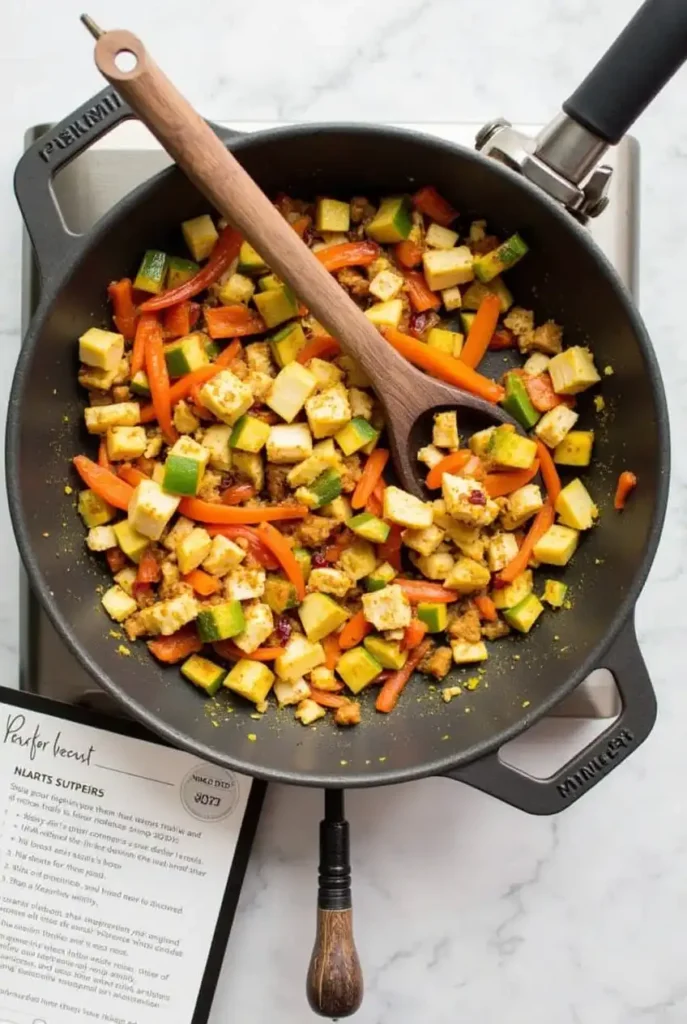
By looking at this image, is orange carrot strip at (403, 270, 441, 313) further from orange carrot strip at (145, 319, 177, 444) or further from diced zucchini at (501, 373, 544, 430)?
orange carrot strip at (145, 319, 177, 444)

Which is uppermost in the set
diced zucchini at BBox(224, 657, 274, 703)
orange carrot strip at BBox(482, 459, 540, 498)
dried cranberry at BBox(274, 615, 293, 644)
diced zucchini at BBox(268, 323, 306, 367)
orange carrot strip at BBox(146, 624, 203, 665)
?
orange carrot strip at BBox(482, 459, 540, 498)

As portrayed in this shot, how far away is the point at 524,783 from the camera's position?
49.1 inches

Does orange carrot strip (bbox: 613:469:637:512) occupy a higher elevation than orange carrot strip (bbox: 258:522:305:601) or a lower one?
higher

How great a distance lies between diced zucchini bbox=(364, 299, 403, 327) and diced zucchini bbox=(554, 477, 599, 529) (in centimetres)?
33

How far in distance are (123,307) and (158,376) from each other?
0.35 ft

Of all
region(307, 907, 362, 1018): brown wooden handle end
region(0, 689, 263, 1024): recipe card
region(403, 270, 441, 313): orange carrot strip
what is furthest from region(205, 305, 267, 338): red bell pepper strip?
region(307, 907, 362, 1018): brown wooden handle end

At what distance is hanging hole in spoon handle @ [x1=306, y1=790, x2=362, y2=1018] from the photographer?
1.35 metres

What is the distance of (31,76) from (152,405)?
0.57 meters

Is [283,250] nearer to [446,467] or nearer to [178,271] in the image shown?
[178,271]

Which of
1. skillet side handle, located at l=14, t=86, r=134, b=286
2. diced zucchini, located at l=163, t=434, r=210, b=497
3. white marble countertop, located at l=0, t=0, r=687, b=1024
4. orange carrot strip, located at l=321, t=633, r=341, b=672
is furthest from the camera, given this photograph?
white marble countertop, located at l=0, t=0, r=687, b=1024

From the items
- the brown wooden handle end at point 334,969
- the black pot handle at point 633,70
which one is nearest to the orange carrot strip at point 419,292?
the black pot handle at point 633,70

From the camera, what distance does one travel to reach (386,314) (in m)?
1.35

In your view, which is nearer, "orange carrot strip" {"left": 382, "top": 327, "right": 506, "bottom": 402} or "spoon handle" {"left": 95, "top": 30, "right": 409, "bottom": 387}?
"spoon handle" {"left": 95, "top": 30, "right": 409, "bottom": 387}

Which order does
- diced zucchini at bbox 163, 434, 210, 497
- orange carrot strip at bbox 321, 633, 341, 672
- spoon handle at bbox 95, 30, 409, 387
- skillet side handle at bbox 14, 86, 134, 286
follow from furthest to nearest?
orange carrot strip at bbox 321, 633, 341, 672 → diced zucchini at bbox 163, 434, 210, 497 → skillet side handle at bbox 14, 86, 134, 286 → spoon handle at bbox 95, 30, 409, 387
